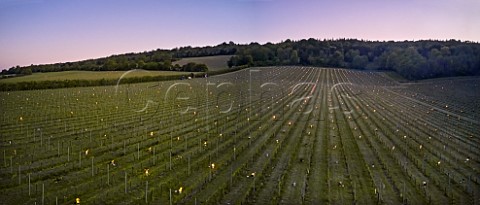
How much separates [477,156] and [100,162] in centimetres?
1102

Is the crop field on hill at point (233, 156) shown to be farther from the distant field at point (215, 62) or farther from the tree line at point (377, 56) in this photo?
the distant field at point (215, 62)

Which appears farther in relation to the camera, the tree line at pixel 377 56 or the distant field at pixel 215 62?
the distant field at pixel 215 62

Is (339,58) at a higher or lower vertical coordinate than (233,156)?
higher

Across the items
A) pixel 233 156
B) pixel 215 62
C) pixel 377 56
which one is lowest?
pixel 233 156

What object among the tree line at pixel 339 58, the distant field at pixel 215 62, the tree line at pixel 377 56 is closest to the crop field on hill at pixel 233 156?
the tree line at pixel 339 58

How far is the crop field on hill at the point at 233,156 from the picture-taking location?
340 inches

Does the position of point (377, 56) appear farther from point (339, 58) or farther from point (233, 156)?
point (233, 156)

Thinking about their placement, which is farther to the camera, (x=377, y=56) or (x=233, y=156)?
(x=377, y=56)

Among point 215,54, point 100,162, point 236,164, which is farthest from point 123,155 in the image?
point 215,54

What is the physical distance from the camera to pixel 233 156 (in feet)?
39.7

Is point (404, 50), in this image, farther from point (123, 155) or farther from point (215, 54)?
point (123, 155)

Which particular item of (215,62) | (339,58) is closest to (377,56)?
(339,58)

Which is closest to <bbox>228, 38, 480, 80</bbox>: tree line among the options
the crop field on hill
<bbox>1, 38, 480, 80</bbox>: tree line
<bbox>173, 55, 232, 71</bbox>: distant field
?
<bbox>1, 38, 480, 80</bbox>: tree line

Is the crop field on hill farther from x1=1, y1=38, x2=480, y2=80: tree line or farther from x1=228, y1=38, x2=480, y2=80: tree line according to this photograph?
x1=228, y1=38, x2=480, y2=80: tree line
